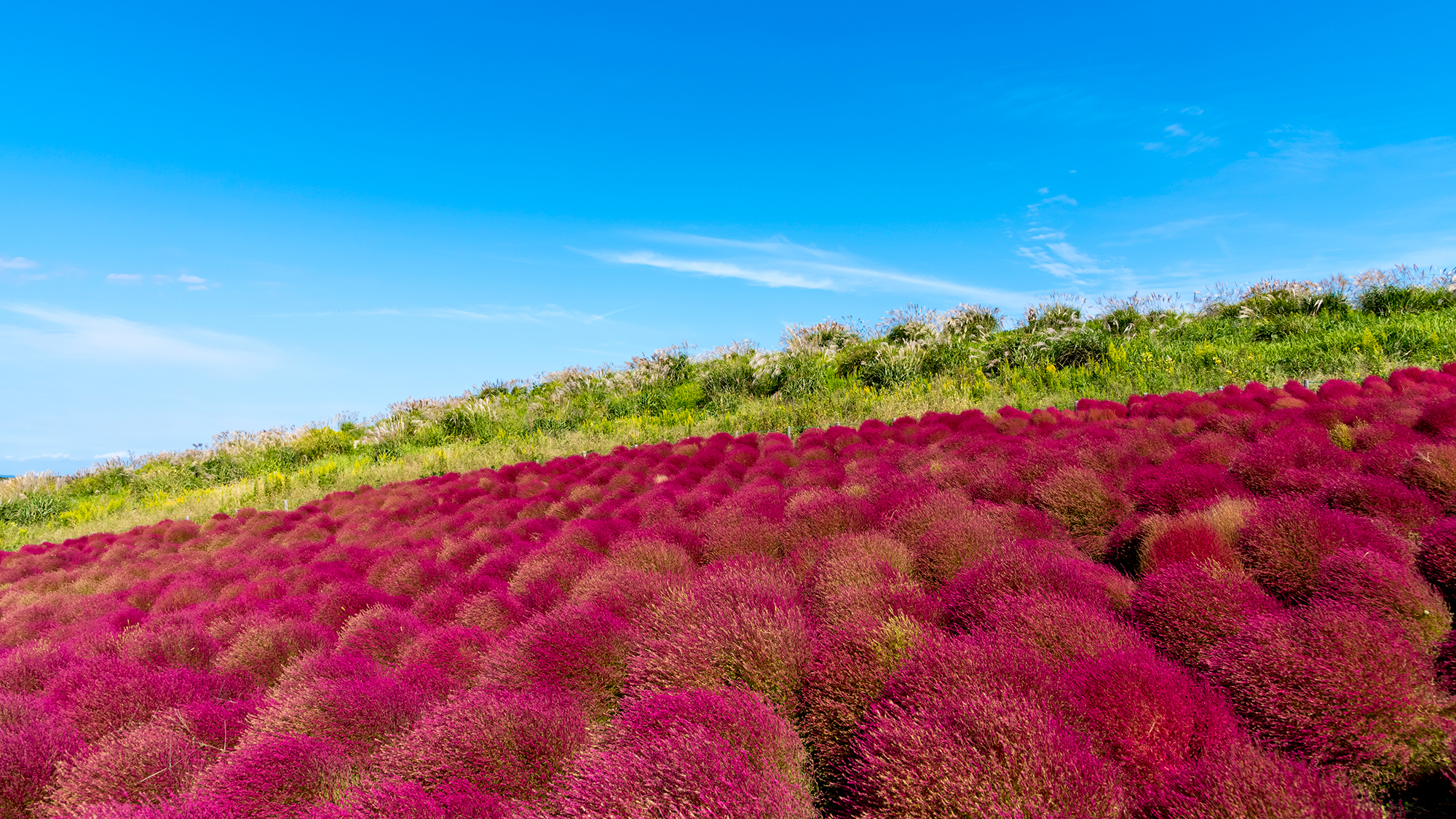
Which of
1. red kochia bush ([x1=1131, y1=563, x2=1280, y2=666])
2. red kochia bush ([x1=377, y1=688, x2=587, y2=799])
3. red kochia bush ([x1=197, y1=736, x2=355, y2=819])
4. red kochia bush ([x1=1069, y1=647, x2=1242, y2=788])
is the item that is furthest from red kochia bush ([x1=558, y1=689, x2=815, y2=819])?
red kochia bush ([x1=1131, y1=563, x2=1280, y2=666])

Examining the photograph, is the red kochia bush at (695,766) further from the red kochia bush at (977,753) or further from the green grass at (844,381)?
the green grass at (844,381)

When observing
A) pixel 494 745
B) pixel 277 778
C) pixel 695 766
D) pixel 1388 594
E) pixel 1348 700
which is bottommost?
pixel 277 778

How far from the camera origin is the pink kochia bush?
54.7 inches

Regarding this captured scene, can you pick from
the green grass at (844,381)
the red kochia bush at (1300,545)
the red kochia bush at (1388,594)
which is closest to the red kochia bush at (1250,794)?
the red kochia bush at (1388,594)

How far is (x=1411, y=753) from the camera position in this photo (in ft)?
4.71

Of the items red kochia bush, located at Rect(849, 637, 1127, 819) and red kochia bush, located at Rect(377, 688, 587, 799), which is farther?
red kochia bush, located at Rect(377, 688, 587, 799)

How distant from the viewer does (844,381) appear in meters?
12.6

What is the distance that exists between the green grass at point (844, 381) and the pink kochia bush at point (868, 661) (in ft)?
21.5

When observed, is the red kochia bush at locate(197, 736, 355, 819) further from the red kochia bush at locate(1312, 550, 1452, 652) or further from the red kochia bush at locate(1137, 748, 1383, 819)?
the red kochia bush at locate(1312, 550, 1452, 652)

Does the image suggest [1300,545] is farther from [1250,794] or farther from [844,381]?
[844,381]

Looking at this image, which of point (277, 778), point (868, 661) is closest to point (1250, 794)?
point (868, 661)

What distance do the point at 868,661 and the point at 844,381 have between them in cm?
1108

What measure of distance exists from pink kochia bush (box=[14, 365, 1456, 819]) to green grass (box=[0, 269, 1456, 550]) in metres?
6.56

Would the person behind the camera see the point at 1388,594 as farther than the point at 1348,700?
Yes
